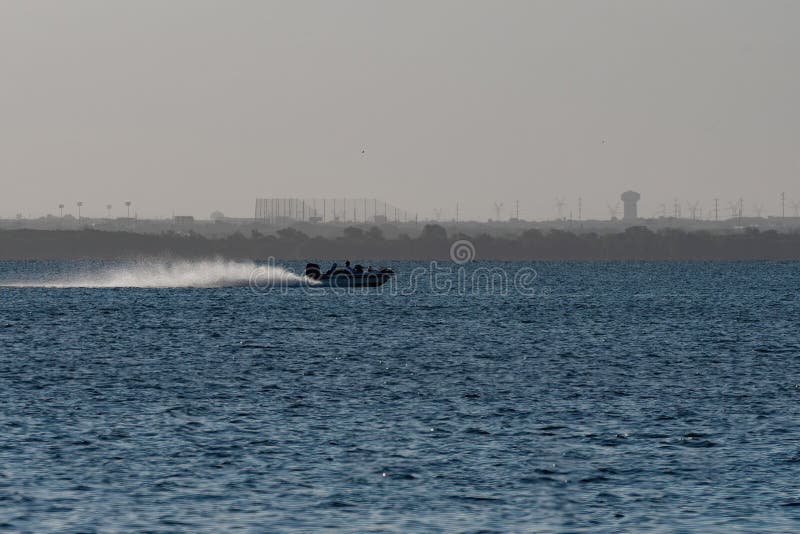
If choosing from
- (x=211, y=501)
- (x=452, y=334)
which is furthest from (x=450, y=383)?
(x=452, y=334)

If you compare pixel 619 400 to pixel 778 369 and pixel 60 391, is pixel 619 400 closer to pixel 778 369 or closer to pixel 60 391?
pixel 778 369

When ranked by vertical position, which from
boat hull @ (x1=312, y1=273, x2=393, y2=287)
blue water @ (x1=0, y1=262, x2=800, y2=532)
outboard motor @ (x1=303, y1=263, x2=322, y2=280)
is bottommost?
blue water @ (x1=0, y1=262, x2=800, y2=532)

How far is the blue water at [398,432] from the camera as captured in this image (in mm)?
31625

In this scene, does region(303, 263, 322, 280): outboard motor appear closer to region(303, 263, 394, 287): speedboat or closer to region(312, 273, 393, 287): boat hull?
region(303, 263, 394, 287): speedboat

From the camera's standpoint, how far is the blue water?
31.6 metres

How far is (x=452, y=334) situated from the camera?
101 metres

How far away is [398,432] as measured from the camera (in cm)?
4391

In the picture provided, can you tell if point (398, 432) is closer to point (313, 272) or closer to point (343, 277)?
point (313, 272)

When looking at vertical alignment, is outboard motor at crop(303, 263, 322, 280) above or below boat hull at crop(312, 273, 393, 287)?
above

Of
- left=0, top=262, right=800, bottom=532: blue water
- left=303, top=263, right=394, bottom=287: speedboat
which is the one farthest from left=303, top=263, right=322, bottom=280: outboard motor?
left=0, top=262, right=800, bottom=532: blue water

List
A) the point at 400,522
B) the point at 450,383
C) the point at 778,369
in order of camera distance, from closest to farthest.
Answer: the point at 400,522 < the point at 450,383 < the point at 778,369

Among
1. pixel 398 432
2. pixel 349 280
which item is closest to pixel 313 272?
pixel 349 280

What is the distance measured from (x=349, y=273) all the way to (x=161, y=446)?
111762 millimetres

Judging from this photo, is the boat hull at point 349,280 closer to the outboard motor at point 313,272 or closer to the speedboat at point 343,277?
the speedboat at point 343,277
